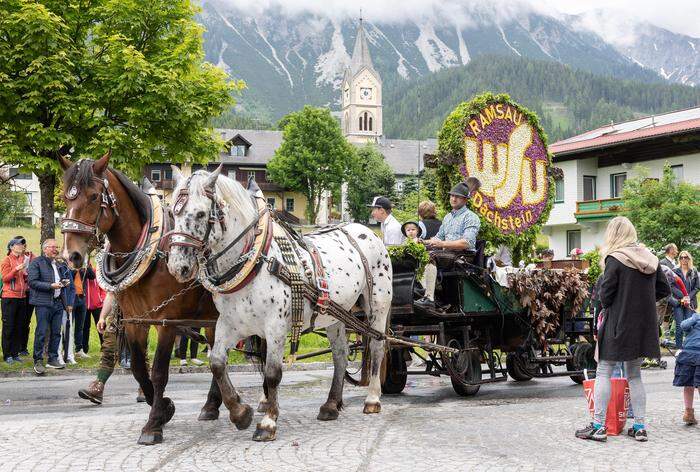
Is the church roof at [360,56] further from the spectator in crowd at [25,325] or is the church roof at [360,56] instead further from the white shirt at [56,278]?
the white shirt at [56,278]

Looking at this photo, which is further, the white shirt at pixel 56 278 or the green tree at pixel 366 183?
the green tree at pixel 366 183

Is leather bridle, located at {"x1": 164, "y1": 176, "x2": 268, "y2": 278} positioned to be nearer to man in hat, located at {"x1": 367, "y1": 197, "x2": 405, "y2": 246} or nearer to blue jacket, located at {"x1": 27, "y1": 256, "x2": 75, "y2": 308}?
man in hat, located at {"x1": 367, "y1": 197, "x2": 405, "y2": 246}

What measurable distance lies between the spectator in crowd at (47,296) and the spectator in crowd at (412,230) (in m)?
6.29

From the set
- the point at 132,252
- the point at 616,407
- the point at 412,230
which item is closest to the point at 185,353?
the point at 412,230

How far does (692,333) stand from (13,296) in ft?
37.0

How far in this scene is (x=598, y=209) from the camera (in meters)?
44.5

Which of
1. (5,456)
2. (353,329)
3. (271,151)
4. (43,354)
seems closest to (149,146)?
(43,354)

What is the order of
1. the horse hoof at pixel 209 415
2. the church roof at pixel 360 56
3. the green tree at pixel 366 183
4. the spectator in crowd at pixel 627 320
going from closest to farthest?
the spectator in crowd at pixel 627 320 → the horse hoof at pixel 209 415 → the green tree at pixel 366 183 → the church roof at pixel 360 56

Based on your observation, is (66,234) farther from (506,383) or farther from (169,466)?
(506,383)

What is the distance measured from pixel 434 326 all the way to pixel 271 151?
86.1 metres

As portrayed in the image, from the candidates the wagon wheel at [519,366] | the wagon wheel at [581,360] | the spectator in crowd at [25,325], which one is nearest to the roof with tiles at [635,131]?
the wagon wheel at [581,360]

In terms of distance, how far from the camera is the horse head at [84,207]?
23.6ft

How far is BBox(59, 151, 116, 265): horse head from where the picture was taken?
7.18 metres

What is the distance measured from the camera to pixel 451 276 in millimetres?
10188
